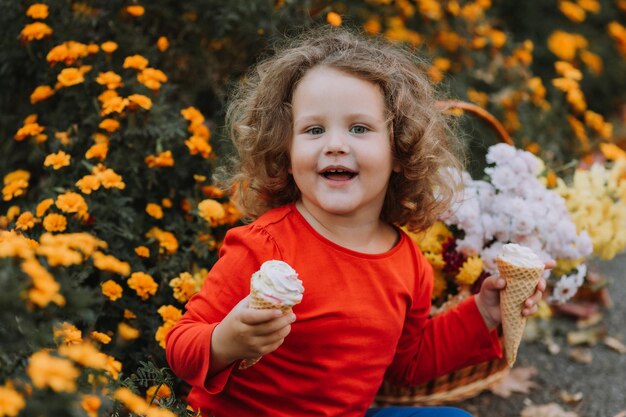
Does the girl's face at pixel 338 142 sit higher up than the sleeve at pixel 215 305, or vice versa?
the girl's face at pixel 338 142

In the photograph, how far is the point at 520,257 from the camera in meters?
1.85

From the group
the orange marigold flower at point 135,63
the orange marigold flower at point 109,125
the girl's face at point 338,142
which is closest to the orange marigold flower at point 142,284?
the orange marigold flower at point 109,125

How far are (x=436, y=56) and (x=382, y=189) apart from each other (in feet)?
7.44

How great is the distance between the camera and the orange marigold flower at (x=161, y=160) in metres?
2.32

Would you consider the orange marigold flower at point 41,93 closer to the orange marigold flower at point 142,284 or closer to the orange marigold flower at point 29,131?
the orange marigold flower at point 29,131

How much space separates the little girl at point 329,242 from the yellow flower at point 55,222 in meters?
0.55

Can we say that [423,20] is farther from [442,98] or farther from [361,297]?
[361,297]

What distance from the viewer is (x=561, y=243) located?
7.82 ft

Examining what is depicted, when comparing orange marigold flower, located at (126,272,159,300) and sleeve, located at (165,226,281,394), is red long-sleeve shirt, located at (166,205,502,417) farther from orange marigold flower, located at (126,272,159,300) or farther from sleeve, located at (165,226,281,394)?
orange marigold flower, located at (126,272,159,300)

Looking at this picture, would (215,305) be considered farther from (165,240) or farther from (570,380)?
(570,380)

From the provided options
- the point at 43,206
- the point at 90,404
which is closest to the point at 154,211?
the point at 43,206

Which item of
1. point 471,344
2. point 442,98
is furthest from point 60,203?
point 442,98

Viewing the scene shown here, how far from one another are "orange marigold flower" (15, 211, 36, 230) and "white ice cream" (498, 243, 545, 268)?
133cm

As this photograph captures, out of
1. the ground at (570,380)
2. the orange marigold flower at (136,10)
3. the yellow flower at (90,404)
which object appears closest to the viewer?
the yellow flower at (90,404)
